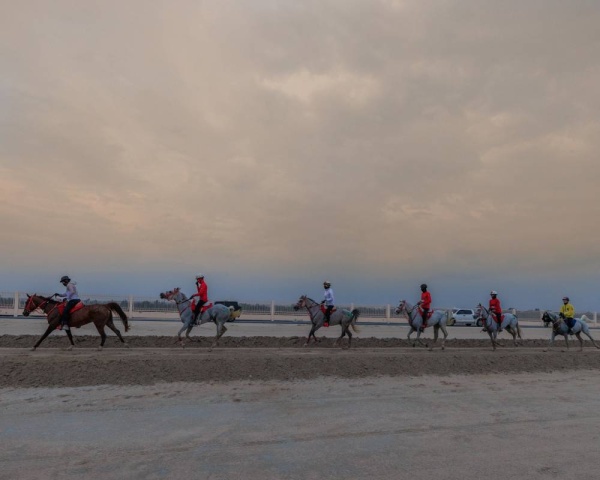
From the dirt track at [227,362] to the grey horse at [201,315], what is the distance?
0.68m

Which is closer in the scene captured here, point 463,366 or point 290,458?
point 290,458

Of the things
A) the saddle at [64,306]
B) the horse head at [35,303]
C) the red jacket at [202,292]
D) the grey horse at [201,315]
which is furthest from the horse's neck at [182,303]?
the horse head at [35,303]

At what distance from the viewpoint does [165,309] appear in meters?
37.3

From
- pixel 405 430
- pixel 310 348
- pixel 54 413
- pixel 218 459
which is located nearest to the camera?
pixel 218 459

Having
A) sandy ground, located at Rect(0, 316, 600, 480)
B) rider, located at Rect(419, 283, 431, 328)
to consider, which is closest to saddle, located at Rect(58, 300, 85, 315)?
sandy ground, located at Rect(0, 316, 600, 480)

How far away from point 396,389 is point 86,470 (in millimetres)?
7896

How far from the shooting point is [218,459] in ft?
22.1

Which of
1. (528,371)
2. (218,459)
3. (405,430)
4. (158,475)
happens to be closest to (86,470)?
(158,475)

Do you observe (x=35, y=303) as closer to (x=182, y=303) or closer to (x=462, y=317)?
(x=182, y=303)

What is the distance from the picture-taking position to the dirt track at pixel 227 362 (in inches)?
464

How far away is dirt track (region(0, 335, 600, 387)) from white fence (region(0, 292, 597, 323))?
1333 centimetres

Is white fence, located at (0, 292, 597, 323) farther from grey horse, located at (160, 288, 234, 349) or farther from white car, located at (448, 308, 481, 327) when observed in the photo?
grey horse, located at (160, 288, 234, 349)

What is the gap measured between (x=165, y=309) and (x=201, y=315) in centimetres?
2010

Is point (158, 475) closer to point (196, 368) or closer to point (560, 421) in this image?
point (196, 368)
